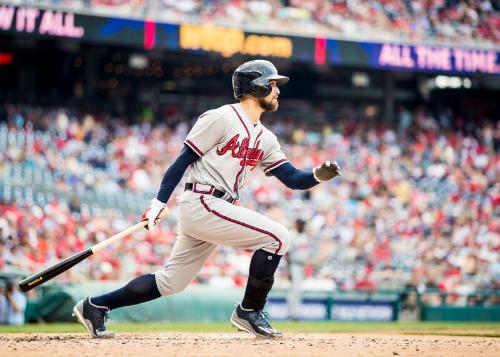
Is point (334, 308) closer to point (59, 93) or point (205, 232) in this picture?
point (205, 232)

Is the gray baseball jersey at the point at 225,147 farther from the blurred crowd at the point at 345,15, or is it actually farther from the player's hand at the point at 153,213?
the blurred crowd at the point at 345,15

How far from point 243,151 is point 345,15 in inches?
656

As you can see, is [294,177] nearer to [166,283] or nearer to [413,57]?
[166,283]

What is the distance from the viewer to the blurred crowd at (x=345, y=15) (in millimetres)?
19828

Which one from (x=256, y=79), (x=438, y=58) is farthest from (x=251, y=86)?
(x=438, y=58)

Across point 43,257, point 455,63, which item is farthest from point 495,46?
point 43,257

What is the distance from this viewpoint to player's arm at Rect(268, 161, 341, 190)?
19.6 feet

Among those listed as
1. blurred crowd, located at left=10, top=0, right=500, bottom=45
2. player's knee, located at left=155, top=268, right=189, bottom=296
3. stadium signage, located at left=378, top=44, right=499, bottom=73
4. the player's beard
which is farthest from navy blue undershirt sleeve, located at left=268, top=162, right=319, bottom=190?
stadium signage, located at left=378, top=44, right=499, bottom=73

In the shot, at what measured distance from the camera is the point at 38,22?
18.5 m

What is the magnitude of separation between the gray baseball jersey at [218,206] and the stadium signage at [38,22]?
13272 millimetres

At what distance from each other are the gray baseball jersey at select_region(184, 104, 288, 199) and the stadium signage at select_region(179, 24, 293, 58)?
14.3m

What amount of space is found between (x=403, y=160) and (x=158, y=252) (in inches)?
333

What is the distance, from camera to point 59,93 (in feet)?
73.4

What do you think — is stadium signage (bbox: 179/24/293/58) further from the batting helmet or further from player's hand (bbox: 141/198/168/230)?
player's hand (bbox: 141/198/168/230)
